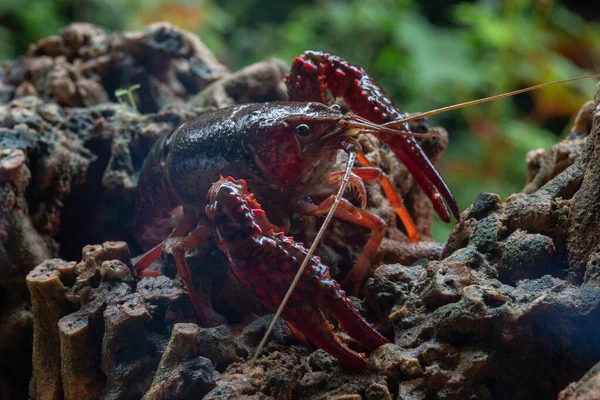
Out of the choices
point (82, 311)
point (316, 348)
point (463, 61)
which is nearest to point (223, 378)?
point (316, 348)

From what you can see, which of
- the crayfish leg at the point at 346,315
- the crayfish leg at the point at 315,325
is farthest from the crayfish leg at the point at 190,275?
the crayfish leg at the point at 346,315

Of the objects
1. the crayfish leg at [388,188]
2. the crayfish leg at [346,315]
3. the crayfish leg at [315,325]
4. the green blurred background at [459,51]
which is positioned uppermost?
the green blurred background at [459,51]

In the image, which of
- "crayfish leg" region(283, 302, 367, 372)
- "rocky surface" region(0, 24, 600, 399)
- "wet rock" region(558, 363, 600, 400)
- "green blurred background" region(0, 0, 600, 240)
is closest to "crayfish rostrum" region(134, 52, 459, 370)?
"crayfish leg" region(283, 302, 367, 372)

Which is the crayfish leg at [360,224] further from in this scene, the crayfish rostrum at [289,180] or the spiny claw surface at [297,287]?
the spiny claw surface at [297,287]

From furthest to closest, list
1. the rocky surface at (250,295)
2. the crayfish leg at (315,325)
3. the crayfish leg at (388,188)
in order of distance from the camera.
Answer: the crayfish leg at (388,188) → the crayfish leg at (315,325) → the rocky surface at (250,295)

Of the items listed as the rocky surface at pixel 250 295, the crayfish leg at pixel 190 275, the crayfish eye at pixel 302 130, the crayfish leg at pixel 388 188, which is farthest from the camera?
the crayfish leg at pixel 388 188

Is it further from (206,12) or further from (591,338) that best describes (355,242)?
(206,12)

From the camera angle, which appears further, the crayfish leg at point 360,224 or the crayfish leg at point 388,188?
the crayfish leg at point 388,188
